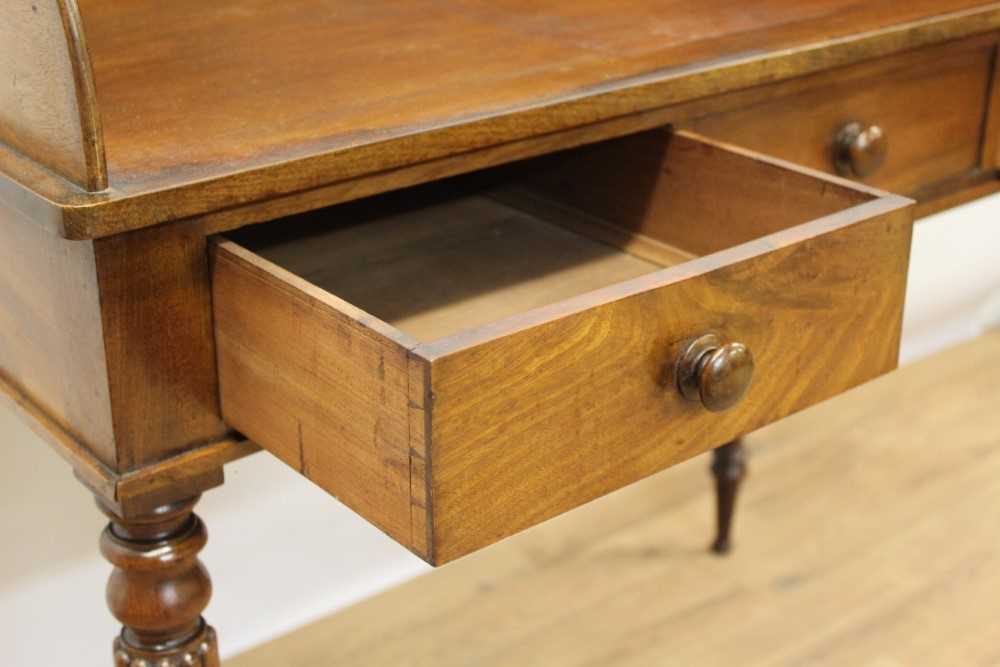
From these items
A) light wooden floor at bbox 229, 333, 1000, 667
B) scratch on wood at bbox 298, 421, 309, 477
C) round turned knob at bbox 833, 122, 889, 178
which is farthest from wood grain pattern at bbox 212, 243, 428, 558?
light wooden floor at bbox 229, 333, 1000, 667

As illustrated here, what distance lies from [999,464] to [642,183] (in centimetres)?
105

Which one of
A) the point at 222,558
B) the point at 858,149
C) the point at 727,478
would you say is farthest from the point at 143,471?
the point at 727,478

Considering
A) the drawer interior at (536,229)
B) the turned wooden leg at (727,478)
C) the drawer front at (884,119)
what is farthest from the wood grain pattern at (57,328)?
the turned wooden leg at (727,478)

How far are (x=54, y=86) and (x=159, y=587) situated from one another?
12.5 inches

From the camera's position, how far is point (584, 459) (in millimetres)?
706

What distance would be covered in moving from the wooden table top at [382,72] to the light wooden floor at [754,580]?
0.68m

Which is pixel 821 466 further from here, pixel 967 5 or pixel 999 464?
pixel 967 5

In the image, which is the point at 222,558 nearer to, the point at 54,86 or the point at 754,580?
the point at 754,580

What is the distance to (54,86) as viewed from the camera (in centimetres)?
66

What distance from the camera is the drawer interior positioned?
86cm

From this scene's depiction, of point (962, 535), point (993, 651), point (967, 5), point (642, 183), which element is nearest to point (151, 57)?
point (642, 183)

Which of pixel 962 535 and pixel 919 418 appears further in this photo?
pixel 919 418

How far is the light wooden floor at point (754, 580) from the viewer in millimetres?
1446

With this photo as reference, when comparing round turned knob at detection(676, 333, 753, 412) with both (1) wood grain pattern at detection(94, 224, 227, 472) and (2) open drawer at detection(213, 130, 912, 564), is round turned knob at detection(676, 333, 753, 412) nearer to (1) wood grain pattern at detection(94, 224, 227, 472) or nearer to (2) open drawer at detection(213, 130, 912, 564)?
(2) open drawer at detection(213, 130, 912, 564)
